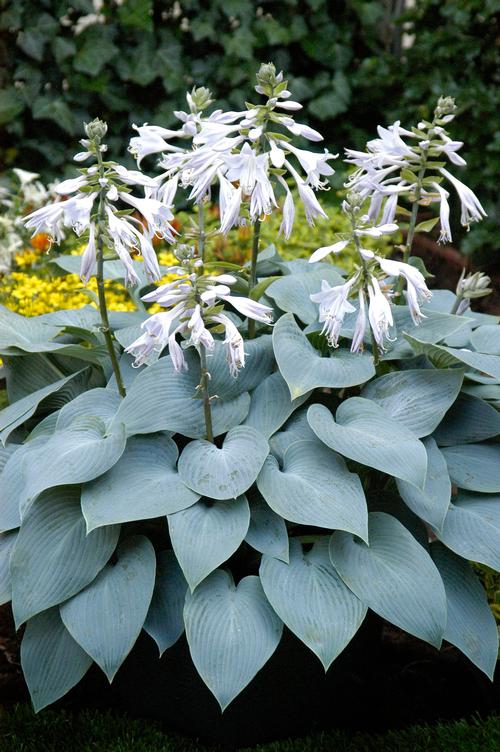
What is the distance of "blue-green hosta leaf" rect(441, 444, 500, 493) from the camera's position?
2250 mm

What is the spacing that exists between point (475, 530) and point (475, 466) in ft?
0.67

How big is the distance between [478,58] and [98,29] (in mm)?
2421

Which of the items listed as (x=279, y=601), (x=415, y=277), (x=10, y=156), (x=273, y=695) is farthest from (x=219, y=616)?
(x=10, y=156)

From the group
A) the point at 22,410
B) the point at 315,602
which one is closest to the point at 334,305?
the point at 315,602

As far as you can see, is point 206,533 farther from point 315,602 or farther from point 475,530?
point 475,530

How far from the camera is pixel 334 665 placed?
2.32 m

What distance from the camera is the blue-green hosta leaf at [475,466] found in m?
2.25

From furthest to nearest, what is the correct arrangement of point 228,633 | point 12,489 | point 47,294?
point 47,294 → point 12,489 → point 228,633

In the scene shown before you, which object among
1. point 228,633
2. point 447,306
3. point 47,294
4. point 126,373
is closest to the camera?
point 228,633

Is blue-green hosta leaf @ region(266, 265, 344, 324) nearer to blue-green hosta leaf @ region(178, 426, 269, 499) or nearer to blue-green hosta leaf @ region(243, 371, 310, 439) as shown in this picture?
blue-green hosta leaf @ region(243, 371, 310, 439)

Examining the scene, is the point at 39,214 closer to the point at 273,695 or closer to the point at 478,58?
the point at 273,695

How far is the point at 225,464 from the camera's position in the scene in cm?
212

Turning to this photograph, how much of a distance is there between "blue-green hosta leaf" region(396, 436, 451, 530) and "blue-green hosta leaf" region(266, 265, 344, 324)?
574mm

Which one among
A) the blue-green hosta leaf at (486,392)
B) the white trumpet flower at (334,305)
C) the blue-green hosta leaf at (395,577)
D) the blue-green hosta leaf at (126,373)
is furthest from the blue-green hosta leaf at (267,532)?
the blue-green hosta leaf at (486,392)
